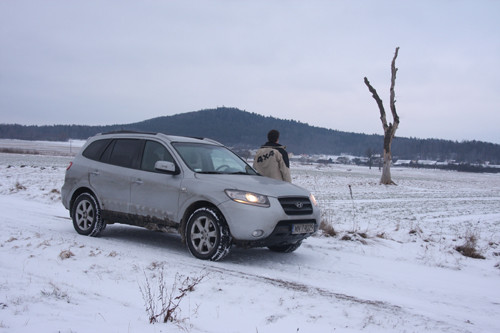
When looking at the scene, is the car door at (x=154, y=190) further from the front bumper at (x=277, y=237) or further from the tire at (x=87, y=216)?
the front bumper at (x=277, y=237)

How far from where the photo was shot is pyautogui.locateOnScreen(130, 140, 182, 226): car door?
6.73 metres

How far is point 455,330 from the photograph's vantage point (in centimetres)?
425

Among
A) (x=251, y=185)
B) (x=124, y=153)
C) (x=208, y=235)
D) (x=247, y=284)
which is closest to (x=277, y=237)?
(x=251, y=185)

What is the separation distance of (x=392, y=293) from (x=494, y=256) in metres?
3.82

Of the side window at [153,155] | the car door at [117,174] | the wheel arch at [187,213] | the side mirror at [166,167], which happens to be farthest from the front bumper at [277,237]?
the car door at [117,174]

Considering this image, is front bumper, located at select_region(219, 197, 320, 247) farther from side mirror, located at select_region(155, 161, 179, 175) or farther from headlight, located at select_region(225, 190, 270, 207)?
side mirror, located at select_region(155, 161, 179, 175)

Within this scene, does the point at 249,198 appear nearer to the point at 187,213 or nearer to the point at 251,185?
the point at 251,185

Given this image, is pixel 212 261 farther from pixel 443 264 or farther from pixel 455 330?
pixel 443 264

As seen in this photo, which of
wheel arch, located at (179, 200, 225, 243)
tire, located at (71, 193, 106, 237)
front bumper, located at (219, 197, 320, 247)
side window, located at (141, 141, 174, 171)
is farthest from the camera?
tire, located at (71, 193, 106, 237)

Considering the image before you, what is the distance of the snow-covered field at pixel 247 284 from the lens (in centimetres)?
398

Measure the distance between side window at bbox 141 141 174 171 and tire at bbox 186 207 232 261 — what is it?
1.25 metres

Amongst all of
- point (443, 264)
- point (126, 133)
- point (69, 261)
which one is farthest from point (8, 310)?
point (443, 264)

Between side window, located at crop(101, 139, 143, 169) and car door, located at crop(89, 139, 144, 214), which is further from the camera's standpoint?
side window, located at crop(101, 139, 143, 169)

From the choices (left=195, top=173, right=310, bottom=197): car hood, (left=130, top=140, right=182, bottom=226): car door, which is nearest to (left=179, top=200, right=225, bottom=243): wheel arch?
(left=130, top=140, right=182, bottom=226): car door
